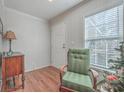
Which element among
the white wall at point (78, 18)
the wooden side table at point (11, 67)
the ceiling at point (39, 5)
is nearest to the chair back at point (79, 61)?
the white wall at point (78, 18)

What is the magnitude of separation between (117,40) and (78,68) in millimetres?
1020

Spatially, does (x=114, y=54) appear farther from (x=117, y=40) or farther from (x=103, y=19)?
(x=103, y=19)

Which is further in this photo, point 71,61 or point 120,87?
point 71,61

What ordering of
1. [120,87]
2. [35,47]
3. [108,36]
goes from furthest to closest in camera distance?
[35,47]
[108,36]
[120,87]

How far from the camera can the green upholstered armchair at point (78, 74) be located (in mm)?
1848

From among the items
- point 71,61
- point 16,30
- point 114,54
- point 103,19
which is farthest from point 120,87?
point 16,30

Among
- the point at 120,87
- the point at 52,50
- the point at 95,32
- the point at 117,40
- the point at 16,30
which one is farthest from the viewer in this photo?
the point at 52,50

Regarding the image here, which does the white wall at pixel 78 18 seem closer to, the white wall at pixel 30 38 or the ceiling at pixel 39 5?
the ceiling at pixel 39 5

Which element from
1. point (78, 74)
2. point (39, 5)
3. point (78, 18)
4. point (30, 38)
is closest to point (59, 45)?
point (30, 38)

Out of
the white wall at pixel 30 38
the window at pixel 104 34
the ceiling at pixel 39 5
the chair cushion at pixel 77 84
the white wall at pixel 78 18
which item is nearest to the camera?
the chair cushion at pixel 77 84

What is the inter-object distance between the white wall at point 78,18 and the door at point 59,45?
9.8 inches

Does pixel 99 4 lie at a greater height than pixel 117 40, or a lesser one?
greater

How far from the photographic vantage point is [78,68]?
94.0 inches

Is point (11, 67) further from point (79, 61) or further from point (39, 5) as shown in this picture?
point (39, 5)
